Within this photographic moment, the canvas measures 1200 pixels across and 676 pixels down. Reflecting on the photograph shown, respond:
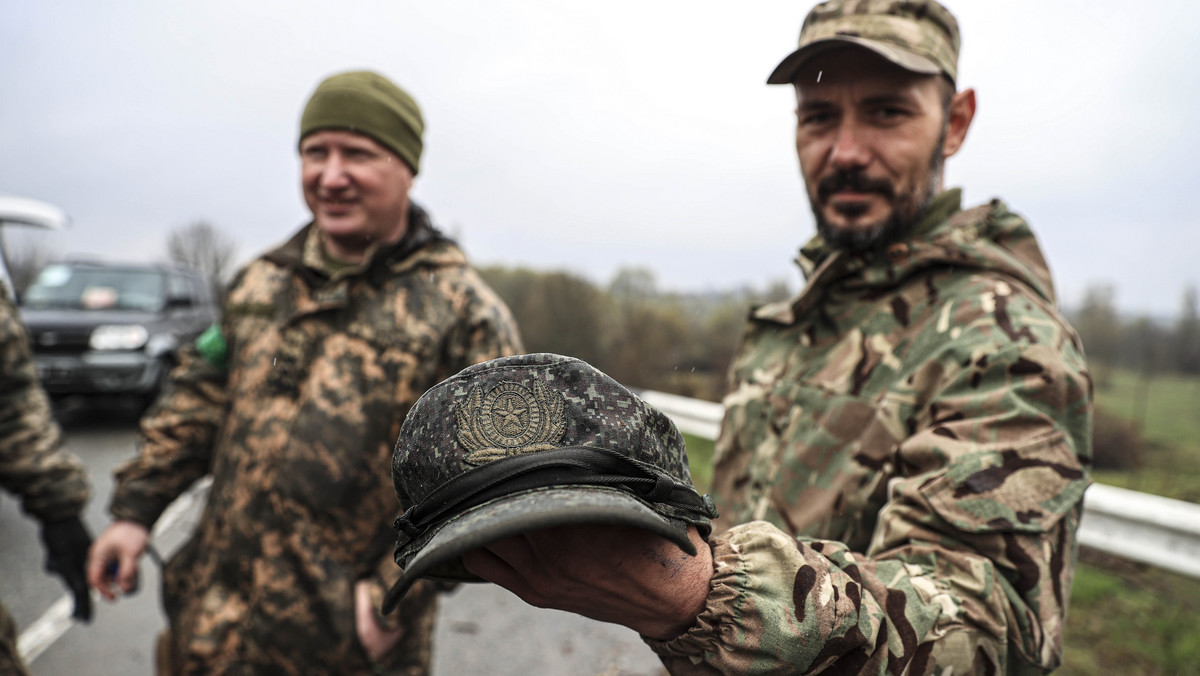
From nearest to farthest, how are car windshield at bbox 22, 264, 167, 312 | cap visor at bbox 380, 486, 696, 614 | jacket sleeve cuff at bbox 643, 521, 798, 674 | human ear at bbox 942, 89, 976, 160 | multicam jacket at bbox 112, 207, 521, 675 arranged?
cap visor at bbox 380, 486, 696, 614, jacket sleeve cuff at bbox 643, 521, 798, 674, human ear at bbox 942, 89, 976, 160, multicam jacket at bbox 112, 207, 521, 675, car windshield at bbox 22, 264, 167, 312

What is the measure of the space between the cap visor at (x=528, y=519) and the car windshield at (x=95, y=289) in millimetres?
10607

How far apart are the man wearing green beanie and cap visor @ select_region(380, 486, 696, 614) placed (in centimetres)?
139

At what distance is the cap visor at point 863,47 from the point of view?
4.81ft

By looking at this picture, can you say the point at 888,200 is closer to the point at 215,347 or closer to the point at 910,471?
the point at 910,471

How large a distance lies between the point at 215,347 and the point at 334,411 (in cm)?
78

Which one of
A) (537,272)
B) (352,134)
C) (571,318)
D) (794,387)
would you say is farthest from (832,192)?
(352,134)

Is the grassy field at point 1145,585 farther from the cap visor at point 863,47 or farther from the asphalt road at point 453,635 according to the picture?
the cap visor at point 863,47

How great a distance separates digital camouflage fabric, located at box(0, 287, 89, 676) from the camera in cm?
252

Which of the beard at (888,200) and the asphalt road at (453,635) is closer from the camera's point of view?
the beard at (888,200)

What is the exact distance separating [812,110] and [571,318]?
0.81 meters

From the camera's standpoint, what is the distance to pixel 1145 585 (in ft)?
11.4

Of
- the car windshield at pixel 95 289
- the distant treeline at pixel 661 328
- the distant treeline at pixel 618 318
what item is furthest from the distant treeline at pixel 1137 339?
the car windshield at pixel 95 289

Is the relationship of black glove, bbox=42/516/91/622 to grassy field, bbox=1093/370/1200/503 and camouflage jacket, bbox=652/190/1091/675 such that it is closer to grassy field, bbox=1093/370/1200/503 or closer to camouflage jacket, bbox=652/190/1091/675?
camouflage jacket, bbox=652/190/1091/675

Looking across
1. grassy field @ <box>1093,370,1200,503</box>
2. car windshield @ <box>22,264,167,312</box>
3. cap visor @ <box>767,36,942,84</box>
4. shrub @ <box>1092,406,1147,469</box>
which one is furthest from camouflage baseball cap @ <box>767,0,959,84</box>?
car windshield @ <box>22,264,167,312</box>
